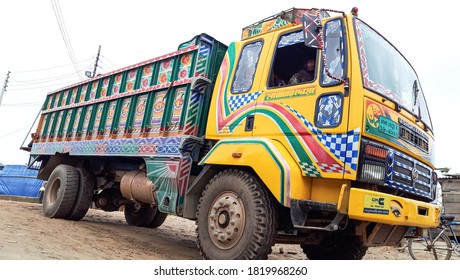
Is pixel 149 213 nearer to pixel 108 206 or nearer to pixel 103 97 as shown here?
pixel 108 206

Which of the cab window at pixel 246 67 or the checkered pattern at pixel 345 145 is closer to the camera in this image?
the checkered pattern at pixel 345 145

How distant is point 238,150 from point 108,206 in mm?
4539

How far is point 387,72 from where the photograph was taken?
3.81 metres

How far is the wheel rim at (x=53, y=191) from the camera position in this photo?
721 centimetres

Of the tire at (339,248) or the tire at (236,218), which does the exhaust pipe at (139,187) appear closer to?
the tire at (236,218)

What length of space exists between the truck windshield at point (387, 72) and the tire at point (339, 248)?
5.50 feet

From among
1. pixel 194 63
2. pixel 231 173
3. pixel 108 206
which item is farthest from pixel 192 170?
pixel 108 206

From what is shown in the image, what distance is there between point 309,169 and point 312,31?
129 centimetres

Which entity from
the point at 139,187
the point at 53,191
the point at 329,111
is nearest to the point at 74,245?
the point at 139,187

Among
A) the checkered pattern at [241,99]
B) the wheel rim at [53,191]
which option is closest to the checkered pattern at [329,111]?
the checkered pattern at [241,99]

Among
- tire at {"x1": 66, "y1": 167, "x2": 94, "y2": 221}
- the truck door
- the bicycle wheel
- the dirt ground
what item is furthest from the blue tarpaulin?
the truck door

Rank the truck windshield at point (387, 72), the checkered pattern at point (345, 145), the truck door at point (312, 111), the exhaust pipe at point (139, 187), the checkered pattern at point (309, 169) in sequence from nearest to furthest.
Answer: the checkered pattern at point (345, 145) < the truck door at point (312, 111) < the checkered pattern at point (309, 169) < the truck windshield at point (387, 72) < the exhaust pipe at point (139, 187)

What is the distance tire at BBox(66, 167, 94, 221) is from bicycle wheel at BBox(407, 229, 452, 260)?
650 cm

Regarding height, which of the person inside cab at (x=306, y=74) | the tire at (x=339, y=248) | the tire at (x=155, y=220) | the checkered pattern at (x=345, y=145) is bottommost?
the tire at (x=155, y=220)
